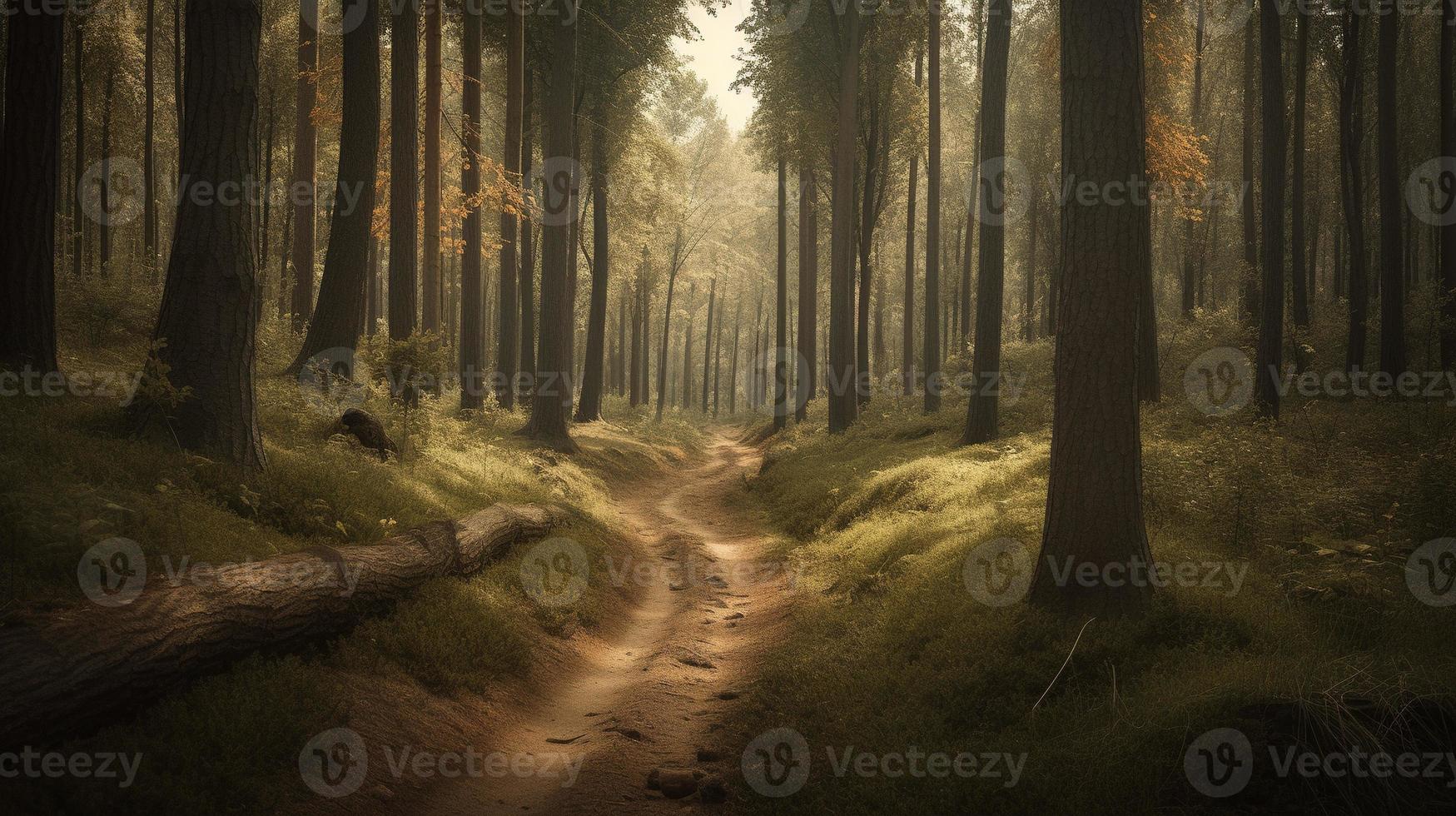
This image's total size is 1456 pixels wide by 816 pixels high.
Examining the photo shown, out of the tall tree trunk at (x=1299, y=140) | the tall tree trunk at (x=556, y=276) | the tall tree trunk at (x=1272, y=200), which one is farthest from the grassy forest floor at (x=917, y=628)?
the tall tree trunk at (x=1299, y=140)

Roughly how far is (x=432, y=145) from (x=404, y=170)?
161 centimetres

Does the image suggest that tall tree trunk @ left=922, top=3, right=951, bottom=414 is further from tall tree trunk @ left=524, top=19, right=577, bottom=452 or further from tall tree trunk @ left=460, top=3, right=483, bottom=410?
tall tree trunk @ left=460, top=3, right=483, bottom=410

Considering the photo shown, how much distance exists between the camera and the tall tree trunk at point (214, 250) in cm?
690

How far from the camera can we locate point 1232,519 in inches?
284

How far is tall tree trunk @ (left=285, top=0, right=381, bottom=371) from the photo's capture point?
12.2 meters

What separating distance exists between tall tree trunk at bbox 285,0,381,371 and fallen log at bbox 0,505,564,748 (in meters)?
7.05

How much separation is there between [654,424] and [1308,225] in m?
28.8

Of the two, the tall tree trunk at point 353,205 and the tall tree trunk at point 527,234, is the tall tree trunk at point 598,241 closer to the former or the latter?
the tall tree trunk at point 527,234

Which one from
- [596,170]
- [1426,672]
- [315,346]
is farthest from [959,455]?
[596,170]

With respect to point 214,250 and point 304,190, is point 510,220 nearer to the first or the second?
point 304,190

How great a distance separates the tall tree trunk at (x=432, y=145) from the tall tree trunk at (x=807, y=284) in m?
12.6

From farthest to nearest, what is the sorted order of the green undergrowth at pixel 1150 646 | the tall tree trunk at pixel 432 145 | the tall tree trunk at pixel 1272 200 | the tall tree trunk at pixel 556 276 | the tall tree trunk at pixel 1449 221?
the tall tree trunk at pixel 556 276 → the tall tree trunk at pixel 1449 221 → the tall tree trunk at pixel 432 145 → the tall tree trunk at pixel 1272 200 → the green undergrowth at pixel 1150 646

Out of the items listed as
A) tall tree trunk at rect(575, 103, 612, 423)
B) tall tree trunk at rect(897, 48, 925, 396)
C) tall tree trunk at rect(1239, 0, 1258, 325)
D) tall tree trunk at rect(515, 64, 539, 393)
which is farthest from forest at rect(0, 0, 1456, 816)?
tall tree trunk at rect(897, 48, 925, 396)

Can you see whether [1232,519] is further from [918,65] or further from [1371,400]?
[918,65]
